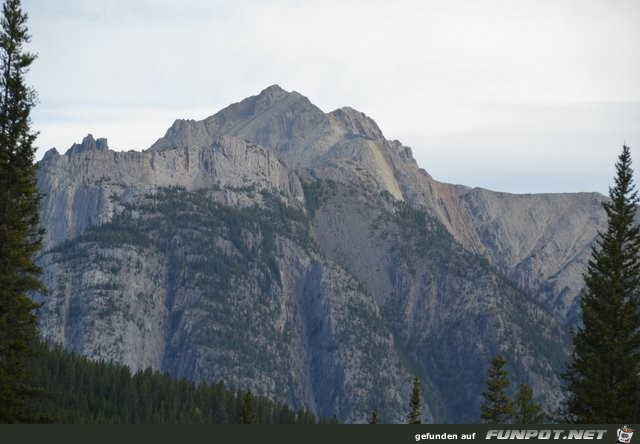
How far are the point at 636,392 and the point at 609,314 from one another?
6817 mm

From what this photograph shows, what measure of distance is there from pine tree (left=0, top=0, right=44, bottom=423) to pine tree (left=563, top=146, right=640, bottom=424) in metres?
45.2

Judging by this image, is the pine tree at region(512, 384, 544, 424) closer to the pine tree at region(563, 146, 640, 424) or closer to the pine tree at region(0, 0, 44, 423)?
the pine tree at region(563, 146, 640, 424)

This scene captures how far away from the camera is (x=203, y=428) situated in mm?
68188

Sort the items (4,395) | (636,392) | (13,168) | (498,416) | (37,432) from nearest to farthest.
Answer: (37,432) < (4,395) < (13,168) < (636,392) < (498,416)

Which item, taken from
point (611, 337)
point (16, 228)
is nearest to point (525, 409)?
point (611, 337)

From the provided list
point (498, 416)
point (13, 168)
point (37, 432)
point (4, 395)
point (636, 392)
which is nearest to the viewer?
point (37, 432)

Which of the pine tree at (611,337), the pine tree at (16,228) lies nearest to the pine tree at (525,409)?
the pine tree at (611,337)

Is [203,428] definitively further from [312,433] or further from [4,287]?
[4,287]

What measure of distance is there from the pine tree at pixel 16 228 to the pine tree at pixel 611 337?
148 ft

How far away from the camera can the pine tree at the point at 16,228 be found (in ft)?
261

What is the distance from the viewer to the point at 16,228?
82.6 metres

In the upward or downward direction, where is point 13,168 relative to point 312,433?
upward

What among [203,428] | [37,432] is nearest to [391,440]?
[203,428]

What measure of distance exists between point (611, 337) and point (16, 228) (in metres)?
49.5
